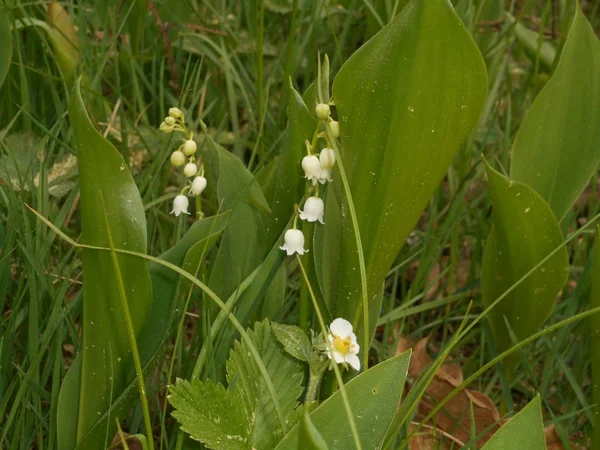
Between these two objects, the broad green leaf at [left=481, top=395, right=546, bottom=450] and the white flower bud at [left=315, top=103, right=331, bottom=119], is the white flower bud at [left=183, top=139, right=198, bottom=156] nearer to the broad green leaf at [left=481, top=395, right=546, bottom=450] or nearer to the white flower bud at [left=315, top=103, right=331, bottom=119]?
the white flower bud at [left=315, top=103, right=331, bottom=119]

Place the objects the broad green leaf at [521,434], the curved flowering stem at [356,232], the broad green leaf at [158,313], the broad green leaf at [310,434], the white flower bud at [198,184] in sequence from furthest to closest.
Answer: the white flower bud at [198,184] → the broad green leaf at [158,313] → the curved flowering stem at [356,232] → the broad green leaf at [521,434] → the broad green leaf at [310,434]

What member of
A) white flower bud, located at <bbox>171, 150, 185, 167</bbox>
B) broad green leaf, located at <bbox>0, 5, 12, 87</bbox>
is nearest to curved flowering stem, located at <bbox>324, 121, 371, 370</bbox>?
white flower bud, located at <bbox>171, 150, 185, 167</bbox>

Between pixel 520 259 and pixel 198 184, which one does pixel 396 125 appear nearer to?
pixel 198 184

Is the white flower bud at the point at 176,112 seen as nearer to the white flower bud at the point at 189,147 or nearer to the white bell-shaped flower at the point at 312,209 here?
the white flower bud at the point at 189,147

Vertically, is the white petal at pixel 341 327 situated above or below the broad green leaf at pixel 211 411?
above

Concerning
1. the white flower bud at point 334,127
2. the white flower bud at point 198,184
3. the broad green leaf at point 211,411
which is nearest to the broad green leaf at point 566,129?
the white flower bud at point 334,127

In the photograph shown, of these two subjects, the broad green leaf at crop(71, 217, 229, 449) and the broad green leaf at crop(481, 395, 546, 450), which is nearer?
the broad green leaf at crop(481, 395, 546, 450)
